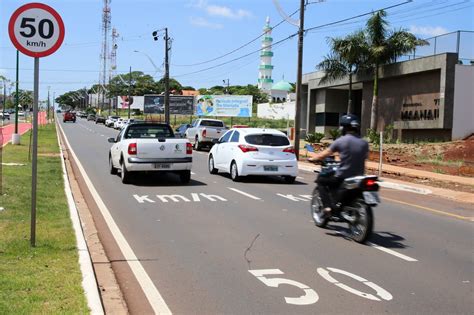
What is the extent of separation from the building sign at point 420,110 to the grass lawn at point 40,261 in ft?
80.9

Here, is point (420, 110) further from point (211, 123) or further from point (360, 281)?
point (360, 281)

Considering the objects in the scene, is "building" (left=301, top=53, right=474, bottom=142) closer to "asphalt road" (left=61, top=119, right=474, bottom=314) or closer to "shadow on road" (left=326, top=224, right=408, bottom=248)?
"asphalt road" (left=61, top=119, right=474, bottom=314)

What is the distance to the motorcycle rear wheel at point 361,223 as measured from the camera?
8406 mm

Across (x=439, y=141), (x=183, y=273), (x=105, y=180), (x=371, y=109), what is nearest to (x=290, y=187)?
(x=105, y=180)

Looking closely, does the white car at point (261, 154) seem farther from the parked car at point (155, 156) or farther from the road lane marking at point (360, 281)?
the road lane marking at point (360, 281)

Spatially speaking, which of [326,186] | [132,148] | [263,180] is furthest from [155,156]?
[326,186]

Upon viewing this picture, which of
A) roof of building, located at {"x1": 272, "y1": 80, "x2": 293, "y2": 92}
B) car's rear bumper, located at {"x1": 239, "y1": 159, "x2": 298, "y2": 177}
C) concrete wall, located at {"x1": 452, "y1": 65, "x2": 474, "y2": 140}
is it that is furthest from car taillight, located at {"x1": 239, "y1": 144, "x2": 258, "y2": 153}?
roof of building, located at {"x1": 272, "y1": 80, "x2": 293, "y2": 92}

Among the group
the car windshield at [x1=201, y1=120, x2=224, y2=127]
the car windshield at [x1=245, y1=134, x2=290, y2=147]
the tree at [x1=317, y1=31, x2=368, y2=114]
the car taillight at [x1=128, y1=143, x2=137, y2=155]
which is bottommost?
the car taillight at [x1=128, y1=143, x2=137, y2=155]

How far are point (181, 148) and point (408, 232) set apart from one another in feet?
25.5

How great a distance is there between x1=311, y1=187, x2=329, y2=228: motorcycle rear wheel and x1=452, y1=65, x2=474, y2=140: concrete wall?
77.0 ft

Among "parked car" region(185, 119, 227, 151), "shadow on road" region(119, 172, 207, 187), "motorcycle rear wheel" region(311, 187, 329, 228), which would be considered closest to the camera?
"motorcycle rear wheel" region(311, 187, 329, 228)

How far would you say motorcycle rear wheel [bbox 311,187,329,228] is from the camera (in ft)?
31.5

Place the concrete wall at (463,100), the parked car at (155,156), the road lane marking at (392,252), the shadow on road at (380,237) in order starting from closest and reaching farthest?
the road lane marking at (392,252), the shadow on road at (380,237), the parked car at (155,156), the concrete wall at (463,100)

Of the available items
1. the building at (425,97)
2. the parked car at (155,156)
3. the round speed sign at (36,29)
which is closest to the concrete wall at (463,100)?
the building at (425,97)
